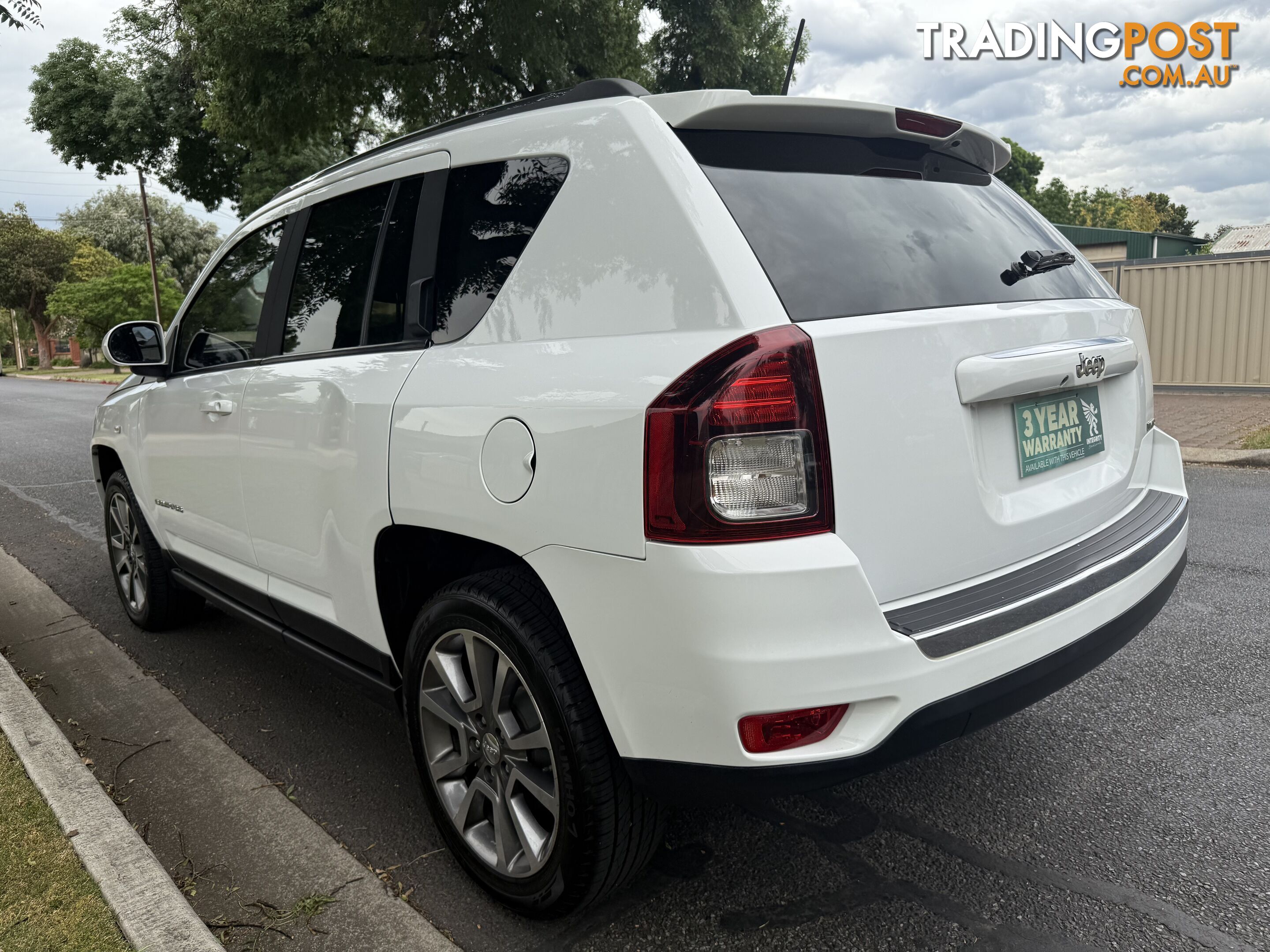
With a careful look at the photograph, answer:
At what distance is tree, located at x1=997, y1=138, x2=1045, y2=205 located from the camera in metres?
68.1

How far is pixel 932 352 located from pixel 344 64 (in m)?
A: 15.2

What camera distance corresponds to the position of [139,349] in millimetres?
3979

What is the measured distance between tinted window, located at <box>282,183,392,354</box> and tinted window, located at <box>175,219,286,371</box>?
0.93 feet

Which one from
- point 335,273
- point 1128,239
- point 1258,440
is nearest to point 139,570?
point 335,273

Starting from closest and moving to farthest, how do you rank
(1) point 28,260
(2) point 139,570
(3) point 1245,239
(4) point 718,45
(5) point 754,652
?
(5) point 754,652 → (2) point 139,570 → (4) point 718,45 → (3) point 1245,239 → (1) point 28,260

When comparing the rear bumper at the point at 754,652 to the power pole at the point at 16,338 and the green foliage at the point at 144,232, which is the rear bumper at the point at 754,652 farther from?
the power pole at the point at 16,338

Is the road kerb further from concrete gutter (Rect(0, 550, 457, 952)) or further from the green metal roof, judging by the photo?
the green metal roof

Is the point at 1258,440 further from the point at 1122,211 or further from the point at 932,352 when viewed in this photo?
the point at 1122,211

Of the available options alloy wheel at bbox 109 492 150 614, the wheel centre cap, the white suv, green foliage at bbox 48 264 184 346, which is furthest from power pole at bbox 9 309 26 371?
the wheel centre cap

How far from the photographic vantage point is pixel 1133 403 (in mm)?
2631

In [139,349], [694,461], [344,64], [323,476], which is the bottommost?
[323,476]

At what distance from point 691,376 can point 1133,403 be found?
5.00 ft

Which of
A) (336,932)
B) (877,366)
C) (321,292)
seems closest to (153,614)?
(321,292)

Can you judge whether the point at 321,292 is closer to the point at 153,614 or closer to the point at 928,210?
the point at 928,210
